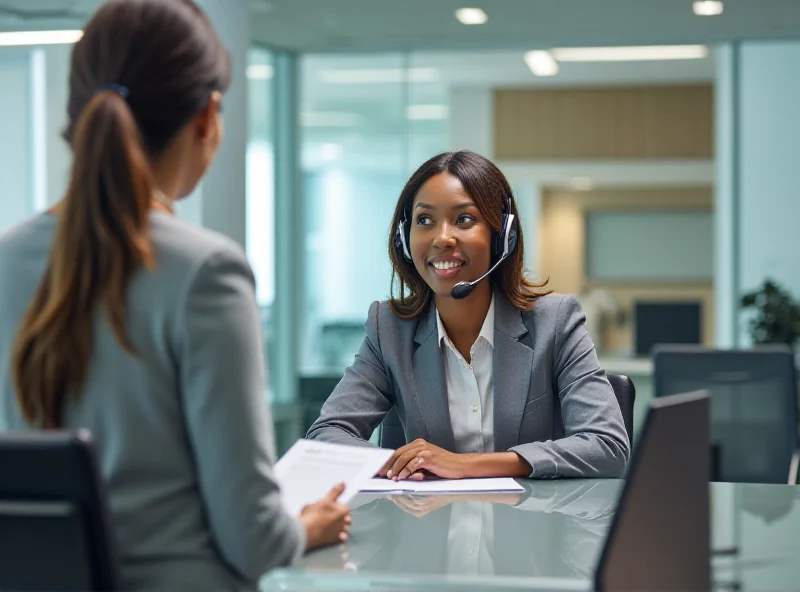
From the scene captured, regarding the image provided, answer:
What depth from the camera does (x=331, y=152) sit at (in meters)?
6.55

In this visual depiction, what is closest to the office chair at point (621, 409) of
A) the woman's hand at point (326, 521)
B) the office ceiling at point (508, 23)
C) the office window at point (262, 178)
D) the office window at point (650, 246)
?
the woman's hand at point (326, 521)

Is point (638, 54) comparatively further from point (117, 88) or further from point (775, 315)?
point (117, 88)

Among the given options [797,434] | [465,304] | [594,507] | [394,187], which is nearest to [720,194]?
[394,187]

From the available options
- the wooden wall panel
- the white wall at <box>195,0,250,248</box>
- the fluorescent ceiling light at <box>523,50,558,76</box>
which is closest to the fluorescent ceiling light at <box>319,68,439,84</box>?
the fluorescent ceiling light at <box>523,50,558,76</box>

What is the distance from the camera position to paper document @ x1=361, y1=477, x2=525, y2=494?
191cm

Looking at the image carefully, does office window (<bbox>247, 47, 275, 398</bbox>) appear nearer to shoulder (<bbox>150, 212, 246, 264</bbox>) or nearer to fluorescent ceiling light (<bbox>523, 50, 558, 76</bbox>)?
fluorescent ceiling light (<bbox>523, 50, 558, 76</bbox>)

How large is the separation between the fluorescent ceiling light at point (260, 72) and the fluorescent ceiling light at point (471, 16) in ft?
4.28

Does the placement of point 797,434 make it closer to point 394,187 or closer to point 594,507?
point 594,507

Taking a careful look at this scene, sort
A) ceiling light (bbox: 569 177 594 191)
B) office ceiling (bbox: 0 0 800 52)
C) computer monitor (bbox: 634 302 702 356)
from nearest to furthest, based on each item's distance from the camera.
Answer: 1. office ceiling (bbox: 0 0 800 52)
2. computer monitor (bbox: 634 302 702 356)
3. ceiling light (bbox: 569 177 594 191)

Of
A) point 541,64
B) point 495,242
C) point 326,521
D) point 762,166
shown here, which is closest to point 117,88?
point 326,521

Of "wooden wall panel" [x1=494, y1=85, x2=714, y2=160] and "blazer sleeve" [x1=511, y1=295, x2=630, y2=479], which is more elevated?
"wooden wall panel" [x1=494, y1=85, x2=714, y2=160]

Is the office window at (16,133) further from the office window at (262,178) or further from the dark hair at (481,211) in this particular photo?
the dark hair at (481,211)

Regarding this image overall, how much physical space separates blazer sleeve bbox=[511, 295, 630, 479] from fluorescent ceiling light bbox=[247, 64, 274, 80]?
429 centimetres

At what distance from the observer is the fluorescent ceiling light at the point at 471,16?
5574 mm
